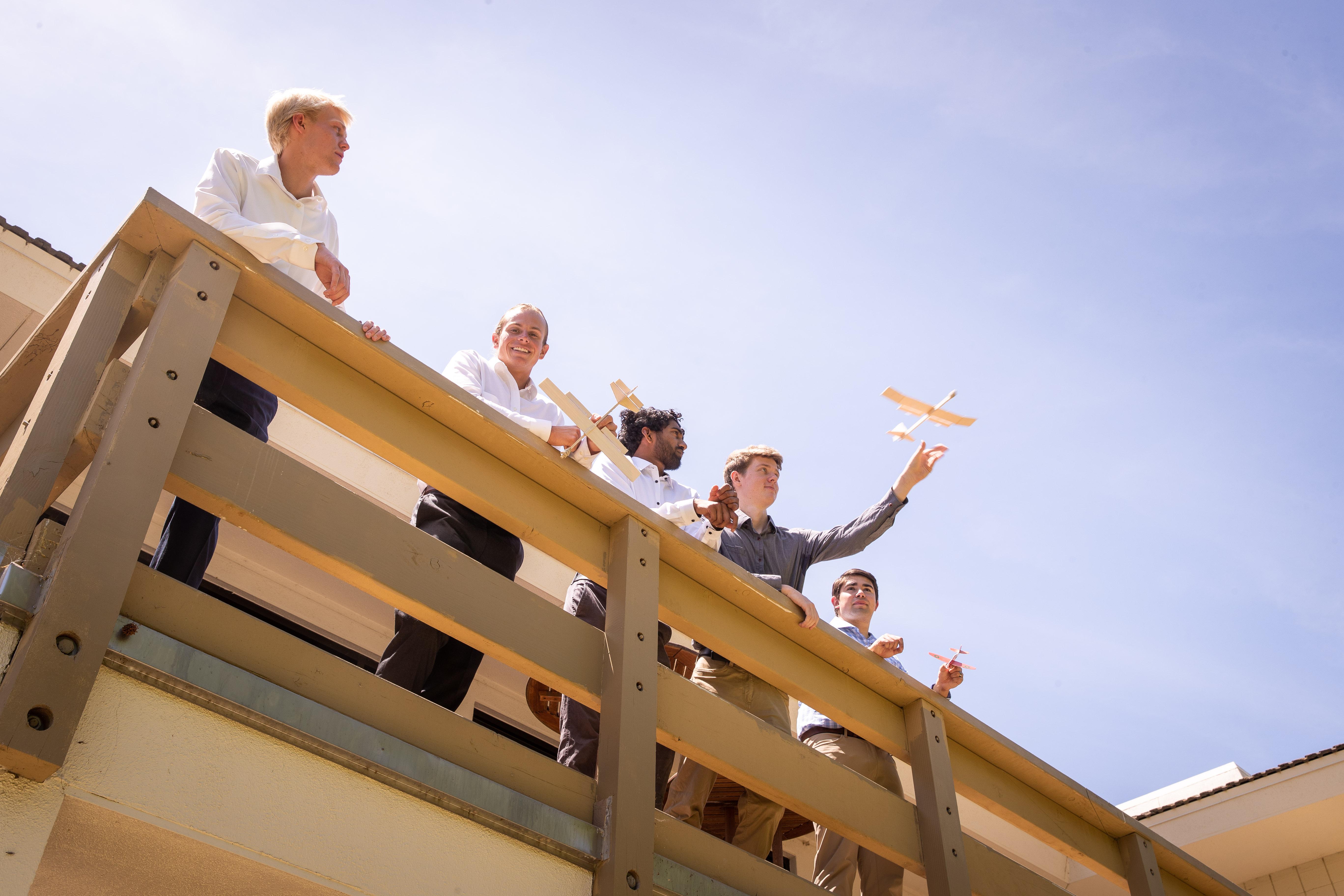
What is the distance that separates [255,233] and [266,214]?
0.74 meters

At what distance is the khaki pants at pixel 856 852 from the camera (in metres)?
4.19

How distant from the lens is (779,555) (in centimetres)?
451

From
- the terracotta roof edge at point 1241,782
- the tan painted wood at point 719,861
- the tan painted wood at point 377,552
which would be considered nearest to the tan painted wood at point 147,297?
the tan painted wood at point 377,552

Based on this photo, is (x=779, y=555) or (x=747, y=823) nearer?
(x=747, y=823)

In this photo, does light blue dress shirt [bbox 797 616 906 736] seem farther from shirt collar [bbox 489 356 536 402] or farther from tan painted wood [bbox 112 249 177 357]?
tan painted wood [bbox 112 249 177 357]

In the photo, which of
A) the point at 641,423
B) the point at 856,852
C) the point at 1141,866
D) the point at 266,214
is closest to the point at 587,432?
the point at 266,214

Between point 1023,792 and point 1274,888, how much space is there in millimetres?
3991

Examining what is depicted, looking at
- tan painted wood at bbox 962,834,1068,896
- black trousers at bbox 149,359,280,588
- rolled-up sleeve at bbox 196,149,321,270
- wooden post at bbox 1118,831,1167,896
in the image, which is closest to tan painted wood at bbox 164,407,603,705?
black trousers at bbox 149,359,280,588

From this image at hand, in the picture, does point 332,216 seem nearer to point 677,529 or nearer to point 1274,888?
point 677,529

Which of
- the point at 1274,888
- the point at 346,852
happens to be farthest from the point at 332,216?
the point at 1274,888

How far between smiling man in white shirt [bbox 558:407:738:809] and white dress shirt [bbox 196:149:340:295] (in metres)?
1.09

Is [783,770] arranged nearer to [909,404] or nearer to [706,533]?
[706,533]

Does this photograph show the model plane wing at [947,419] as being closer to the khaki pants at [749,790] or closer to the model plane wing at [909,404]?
the model plane wing at [909,404]

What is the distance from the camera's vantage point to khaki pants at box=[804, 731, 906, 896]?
13.8ft
